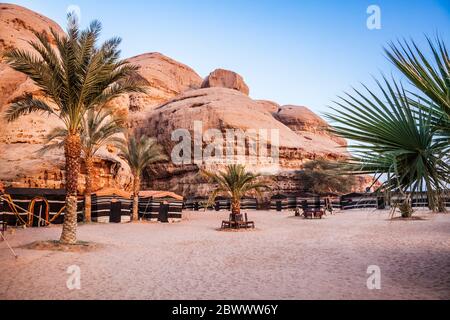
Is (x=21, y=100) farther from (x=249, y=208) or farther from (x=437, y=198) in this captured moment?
(x=249, y=208)

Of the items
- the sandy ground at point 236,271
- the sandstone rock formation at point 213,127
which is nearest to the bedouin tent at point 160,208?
the sandy ground at point 236,271

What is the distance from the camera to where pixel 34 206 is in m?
19.2

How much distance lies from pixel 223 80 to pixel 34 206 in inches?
2815

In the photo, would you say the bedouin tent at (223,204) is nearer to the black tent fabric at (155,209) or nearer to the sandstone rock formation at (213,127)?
the sandstone rock formation at (213,127)

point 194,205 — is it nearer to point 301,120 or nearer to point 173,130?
point 173,130

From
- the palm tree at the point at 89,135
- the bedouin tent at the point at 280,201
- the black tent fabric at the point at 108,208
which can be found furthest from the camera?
the bedouin tent at the point at 280,201

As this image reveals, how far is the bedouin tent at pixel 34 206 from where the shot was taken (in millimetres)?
18031

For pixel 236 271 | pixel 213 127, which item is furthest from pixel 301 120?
pixel 236 271

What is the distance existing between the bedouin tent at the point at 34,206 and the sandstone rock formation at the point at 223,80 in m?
68.0

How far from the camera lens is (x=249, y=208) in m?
43.2

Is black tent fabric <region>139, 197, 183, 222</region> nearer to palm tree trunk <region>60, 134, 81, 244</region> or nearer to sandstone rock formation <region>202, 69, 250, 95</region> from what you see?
palm tree trunk <region>60, 134, 81, 244</region>

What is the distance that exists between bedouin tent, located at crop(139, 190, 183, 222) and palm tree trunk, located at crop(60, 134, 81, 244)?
13.4m

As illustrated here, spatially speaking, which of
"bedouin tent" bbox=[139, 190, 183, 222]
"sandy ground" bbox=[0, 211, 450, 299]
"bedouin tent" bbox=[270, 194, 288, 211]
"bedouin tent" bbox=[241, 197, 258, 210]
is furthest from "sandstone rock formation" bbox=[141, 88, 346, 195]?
"sandy ground" bbox=[0, 211, 450, 299]

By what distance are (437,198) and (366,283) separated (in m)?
1.86
